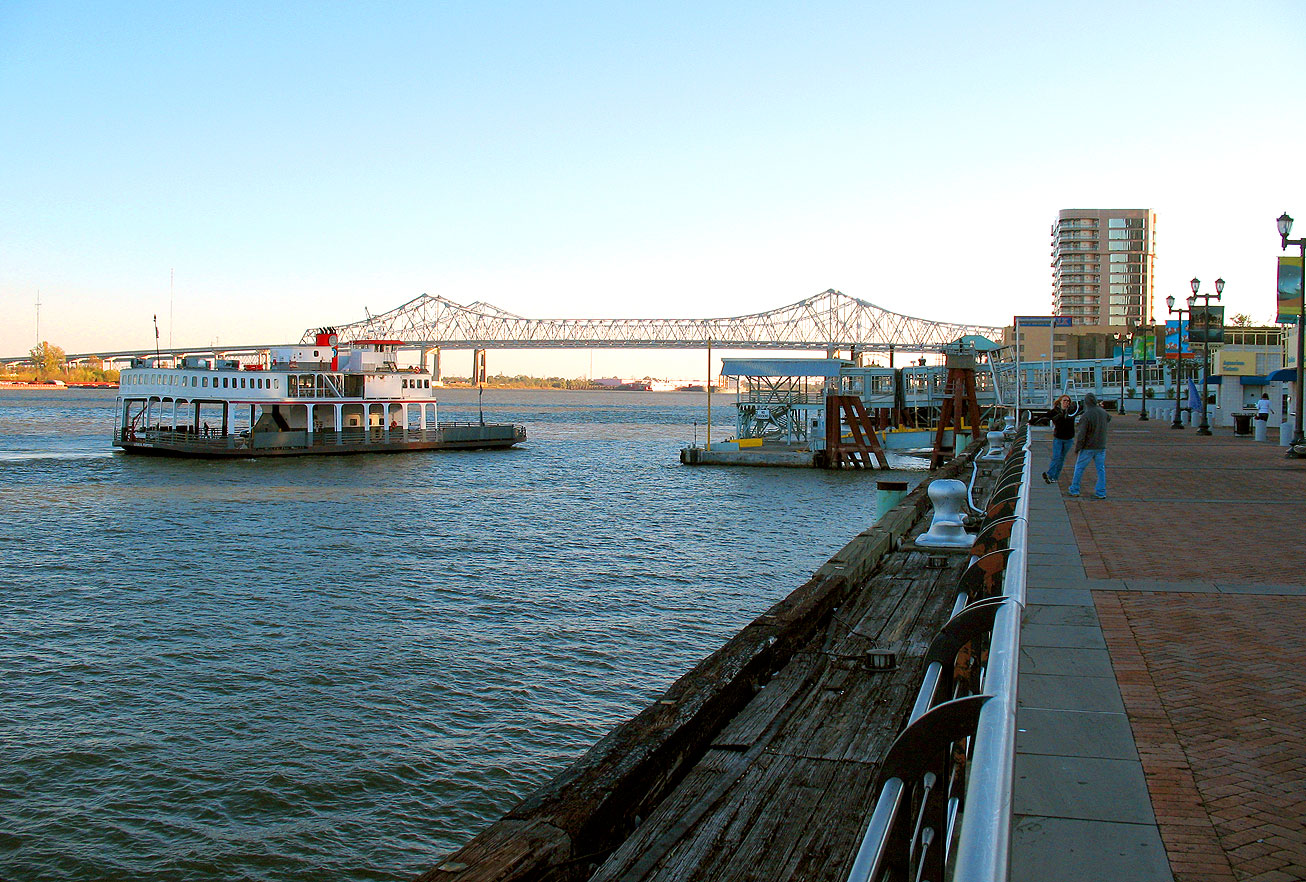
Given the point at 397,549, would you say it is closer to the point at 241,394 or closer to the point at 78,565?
the point at 78,565

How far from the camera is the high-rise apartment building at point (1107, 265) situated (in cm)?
15750

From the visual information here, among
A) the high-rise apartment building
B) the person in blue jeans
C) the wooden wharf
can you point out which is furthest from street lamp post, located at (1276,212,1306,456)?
the high-rise apartment building

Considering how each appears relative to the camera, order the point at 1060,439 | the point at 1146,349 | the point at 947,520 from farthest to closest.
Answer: the point at 1146,349 < the point at 1060,439 < the point at 947,520

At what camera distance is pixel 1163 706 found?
5484 millimetres

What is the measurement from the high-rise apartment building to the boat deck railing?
6500 inches

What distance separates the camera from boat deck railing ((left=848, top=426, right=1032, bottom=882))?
2.10 m

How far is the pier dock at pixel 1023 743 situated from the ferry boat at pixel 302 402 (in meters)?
48.3

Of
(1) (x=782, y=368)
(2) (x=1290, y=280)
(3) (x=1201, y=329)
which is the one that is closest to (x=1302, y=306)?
(2) (x=1290, y=280)

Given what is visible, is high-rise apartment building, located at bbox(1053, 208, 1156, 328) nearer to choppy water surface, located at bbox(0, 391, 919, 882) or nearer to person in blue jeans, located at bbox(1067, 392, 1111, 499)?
choppy water surface, located at bbox(0, 391, 919, 882)

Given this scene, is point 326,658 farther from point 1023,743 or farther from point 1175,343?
point 1175,343

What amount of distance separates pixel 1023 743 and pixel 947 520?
5423 mm

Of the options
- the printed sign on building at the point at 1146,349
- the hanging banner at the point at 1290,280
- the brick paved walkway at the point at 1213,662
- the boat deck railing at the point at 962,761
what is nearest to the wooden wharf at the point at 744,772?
the boat deck railing at the point at 962,761

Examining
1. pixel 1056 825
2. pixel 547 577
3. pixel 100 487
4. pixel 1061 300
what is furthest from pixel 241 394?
pixel 1061 300

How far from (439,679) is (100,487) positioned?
3067cm
